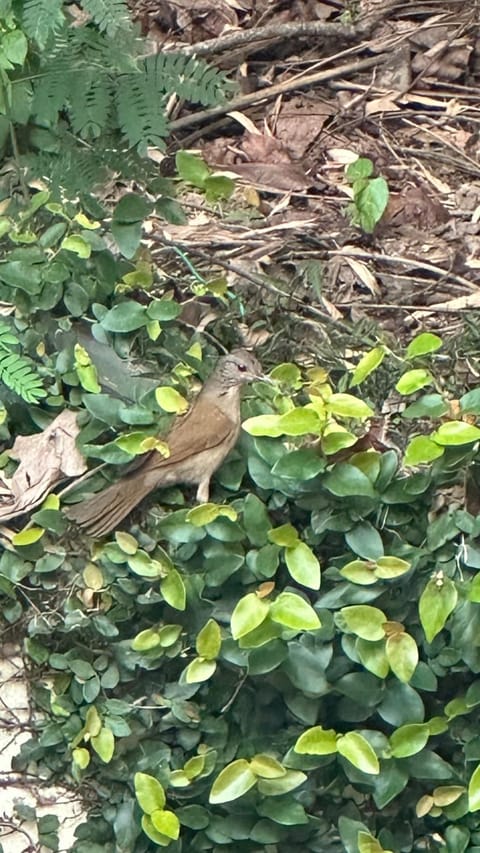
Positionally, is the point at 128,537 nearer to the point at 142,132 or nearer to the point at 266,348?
the point at 266,348

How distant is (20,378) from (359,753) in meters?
1.11

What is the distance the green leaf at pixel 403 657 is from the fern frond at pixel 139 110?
1316mm

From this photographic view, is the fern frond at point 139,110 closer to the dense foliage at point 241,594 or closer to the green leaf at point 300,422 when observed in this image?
the dense foliage at point 241,594

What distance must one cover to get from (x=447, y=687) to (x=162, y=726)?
2.07ft

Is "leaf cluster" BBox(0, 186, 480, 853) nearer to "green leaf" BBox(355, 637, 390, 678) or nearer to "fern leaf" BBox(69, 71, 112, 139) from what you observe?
"green leaf" BBox(355, 637, 390, 678)

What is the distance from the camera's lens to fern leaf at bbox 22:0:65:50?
2.63 meters

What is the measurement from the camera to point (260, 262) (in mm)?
3309

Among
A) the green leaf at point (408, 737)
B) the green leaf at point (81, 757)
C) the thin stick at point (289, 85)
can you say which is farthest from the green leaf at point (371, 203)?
the green leaf at point (81, 757)

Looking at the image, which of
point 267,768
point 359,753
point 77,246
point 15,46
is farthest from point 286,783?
point 15,46

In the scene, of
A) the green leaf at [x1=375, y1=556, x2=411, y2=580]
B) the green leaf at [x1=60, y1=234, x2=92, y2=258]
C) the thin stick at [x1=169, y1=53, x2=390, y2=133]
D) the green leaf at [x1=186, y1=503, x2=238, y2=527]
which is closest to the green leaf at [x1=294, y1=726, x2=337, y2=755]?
the green leaf at [x1=375, y1=556, x2=411, y2=580]

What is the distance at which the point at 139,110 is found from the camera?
9.51 ft

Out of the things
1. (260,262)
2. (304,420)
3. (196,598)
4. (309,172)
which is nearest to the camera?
(304,420)

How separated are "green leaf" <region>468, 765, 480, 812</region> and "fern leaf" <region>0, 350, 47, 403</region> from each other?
1236 mm

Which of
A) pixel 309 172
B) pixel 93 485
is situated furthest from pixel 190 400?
pixel 309 172
